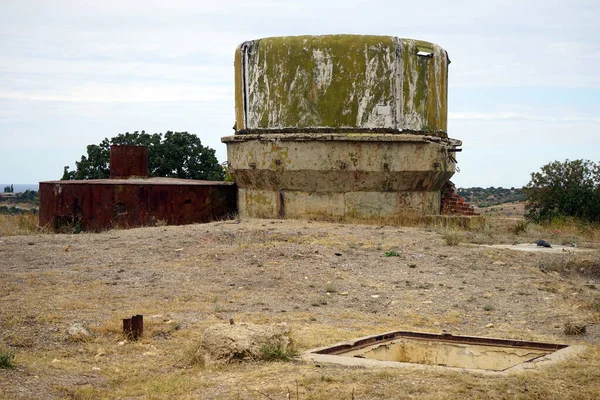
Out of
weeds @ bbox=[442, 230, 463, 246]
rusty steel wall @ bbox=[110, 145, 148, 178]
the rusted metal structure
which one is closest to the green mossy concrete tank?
the rusted metal structure

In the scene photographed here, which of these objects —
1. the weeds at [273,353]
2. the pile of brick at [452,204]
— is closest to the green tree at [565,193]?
the pile of brick at [452,204]

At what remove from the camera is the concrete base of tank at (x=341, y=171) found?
16156mm

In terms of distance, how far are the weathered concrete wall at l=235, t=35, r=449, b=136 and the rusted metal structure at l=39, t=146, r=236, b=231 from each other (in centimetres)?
221

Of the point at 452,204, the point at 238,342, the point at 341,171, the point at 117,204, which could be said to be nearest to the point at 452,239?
the point at 341,171

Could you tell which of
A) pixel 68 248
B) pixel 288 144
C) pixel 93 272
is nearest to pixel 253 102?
pixel 288 144

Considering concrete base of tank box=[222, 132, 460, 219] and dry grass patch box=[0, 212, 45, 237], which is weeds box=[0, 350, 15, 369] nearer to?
dry grass patch box=[0, 212, 45, 237]

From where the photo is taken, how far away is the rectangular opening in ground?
7.21m

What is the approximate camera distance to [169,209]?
17.3 m

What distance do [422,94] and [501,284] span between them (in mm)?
6841

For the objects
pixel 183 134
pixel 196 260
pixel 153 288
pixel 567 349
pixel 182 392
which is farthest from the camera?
pixel 183 134

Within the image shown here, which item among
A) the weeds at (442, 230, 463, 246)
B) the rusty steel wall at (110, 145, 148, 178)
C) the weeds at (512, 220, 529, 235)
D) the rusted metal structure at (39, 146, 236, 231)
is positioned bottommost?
the weeds at (442, 230, 463, 246)

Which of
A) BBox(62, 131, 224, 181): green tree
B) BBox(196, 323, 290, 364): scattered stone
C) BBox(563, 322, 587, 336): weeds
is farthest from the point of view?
BBox(62, 131, 224, 181): green tree

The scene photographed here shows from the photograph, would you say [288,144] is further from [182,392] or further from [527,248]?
[182,392]

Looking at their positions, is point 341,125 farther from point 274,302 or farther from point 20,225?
point 20,225
